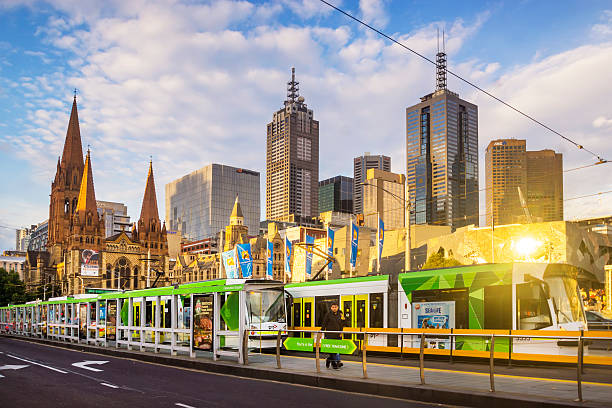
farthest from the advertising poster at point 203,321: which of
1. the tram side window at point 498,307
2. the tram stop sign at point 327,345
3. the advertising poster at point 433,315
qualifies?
the tram side window at point 498,307

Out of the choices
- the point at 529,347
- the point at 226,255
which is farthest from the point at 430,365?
the point at 226,255

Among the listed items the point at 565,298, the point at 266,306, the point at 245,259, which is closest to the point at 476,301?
the point at 565,298

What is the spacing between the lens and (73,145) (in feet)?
534

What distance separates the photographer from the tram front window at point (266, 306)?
26344mm

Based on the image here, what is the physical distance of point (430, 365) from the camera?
18500 millimetres

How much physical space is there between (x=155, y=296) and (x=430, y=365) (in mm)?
12036

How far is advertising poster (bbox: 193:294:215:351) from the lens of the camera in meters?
21.2

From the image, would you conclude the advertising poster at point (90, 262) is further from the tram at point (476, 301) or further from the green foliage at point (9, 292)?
the tram at point (476, 301)

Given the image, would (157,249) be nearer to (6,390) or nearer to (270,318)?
(270,318)

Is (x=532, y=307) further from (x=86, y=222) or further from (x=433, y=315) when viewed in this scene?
(x=86, y=222)

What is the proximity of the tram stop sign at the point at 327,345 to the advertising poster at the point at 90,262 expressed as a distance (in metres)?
130

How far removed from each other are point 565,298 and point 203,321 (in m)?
12.7

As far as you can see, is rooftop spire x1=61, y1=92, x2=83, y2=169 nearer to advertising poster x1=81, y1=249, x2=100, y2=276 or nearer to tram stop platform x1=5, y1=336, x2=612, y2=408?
advertising poster x1=81, y1=249, x2=100, y2=276

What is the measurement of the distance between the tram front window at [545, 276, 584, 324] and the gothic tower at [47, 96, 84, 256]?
6160 inches
